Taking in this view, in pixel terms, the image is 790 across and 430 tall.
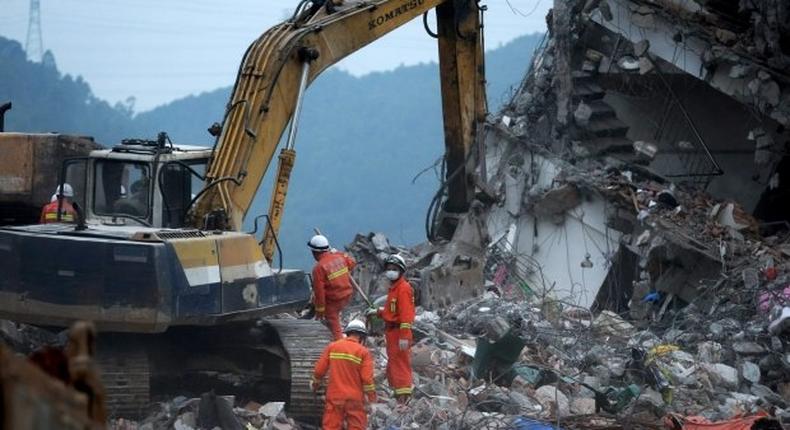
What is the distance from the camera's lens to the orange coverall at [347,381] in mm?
9039

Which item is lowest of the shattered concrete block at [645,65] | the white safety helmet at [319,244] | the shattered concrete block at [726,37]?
the white safety helmet at [319,244]

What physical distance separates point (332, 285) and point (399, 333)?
2.69 ft

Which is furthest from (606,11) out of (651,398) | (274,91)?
(274,91)

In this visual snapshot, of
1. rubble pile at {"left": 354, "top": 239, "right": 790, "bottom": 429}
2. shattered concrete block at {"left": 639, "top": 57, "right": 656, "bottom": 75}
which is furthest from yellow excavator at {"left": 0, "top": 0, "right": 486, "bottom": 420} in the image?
shattered concrete block at {"left": 639, "top": 57, "right": 656, "bottom": 75}

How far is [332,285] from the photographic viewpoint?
11289mm

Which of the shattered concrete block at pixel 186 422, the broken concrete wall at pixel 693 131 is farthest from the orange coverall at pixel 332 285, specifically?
the broken concrete wall at pixel 693 131

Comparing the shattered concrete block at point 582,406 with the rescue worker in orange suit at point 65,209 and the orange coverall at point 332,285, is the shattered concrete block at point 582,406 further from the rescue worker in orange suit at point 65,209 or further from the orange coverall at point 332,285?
the rescue worker in orange suit at point 65,209

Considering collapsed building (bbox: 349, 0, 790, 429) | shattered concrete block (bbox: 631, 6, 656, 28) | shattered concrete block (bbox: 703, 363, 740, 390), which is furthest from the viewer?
shattered concrete block (bbox: 631, 6, 656, 28)

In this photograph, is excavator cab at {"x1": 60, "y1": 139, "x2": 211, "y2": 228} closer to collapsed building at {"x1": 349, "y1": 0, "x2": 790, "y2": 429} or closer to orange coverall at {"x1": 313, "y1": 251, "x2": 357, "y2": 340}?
orange coverall at {"x1": 313, "y1": 251, "x2": 357, "y2": 340}

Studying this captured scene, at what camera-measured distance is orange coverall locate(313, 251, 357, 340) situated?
11227 millimetres

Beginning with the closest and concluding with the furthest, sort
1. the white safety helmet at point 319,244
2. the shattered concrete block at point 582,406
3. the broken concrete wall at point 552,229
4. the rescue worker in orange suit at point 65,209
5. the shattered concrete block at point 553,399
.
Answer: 1. the rescue worker in orange suit at point 65,209
2. the shattered concrete block at point 553,399
3. the shattered concrete block at point 582,406
4. the white safety helmet at point 319,244
5. the broken concrete wall at point 552,229

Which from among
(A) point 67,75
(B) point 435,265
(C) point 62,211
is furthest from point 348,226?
(C) point 62,211

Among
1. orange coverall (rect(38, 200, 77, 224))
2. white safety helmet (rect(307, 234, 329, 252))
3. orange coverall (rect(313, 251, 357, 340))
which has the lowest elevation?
orange coverall (rect(313, 251, 357, 340))

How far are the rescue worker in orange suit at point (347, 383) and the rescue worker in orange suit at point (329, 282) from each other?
2.09 meters
